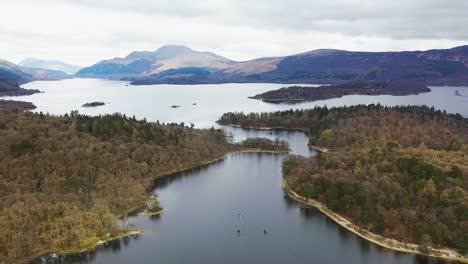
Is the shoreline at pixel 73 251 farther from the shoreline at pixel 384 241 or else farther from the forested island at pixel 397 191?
the forested island at pixel 397 191

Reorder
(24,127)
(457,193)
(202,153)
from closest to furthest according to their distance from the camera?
(457,193)
(24,127)
(202,153)

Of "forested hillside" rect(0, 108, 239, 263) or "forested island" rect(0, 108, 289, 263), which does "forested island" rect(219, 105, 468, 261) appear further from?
"forested hillside" rect(0, 108, 239, 263)

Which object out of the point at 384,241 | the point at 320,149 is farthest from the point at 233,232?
the point at 320,149

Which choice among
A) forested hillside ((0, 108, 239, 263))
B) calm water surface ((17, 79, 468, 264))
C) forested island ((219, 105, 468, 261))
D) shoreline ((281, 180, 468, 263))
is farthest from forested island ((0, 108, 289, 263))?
forested island ((219, 105, 468, 261))

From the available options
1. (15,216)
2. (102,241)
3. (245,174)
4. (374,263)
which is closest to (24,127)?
(15,216)

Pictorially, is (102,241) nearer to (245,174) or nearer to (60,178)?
(60,178)

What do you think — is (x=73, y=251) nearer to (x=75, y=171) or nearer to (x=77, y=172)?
(x=77, y=172)

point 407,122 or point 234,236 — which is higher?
point 407,122
